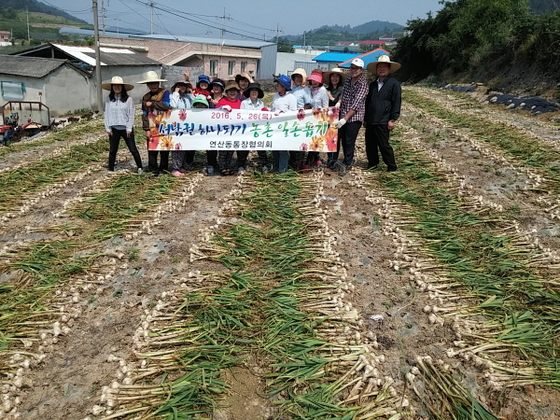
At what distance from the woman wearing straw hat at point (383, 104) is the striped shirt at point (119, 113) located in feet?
13.3

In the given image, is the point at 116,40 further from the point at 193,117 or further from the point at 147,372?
the point at 147,372

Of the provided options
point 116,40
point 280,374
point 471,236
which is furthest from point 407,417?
point 116,40

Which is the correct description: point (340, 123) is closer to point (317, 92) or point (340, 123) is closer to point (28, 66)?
point (317, 92)

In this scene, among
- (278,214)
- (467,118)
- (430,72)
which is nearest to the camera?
(278,214)

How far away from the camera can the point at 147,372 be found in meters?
3.22

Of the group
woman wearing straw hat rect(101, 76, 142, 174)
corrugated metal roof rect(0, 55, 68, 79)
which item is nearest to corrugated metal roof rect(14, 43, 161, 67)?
corrugated metal roof rect(0, 55, 68, 79)

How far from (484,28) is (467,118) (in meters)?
19.5

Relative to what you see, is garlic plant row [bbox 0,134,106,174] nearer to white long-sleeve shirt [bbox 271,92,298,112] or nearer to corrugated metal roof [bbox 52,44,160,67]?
white long-sleeve shirt [bbox 271,92,298,112]

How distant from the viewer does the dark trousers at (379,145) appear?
755cm

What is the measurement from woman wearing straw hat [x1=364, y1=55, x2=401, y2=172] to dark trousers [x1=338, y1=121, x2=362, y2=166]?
0.74ft

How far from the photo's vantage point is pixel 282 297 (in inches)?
160

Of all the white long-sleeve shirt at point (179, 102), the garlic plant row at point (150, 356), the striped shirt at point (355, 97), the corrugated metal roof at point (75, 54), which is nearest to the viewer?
the garlic plant row at point (150, 356)

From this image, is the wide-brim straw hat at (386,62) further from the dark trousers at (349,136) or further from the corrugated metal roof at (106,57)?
the corrugated metal roof at (106,57)

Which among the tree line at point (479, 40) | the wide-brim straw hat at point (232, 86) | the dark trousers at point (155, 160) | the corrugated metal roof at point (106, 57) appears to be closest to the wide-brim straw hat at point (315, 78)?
the wide-brim straw hat at point (232, 86)
